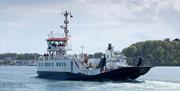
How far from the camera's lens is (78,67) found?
92062 mm

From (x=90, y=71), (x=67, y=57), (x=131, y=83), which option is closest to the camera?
(x=131, y=83)

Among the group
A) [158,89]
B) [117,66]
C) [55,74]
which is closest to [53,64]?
[55,74]

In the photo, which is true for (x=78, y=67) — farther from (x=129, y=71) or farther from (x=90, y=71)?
(x=129, y=71)

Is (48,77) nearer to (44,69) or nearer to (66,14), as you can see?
(44,69)

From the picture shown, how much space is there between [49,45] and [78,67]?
12631mm

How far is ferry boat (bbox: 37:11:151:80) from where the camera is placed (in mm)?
87438

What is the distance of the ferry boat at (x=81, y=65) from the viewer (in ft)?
287

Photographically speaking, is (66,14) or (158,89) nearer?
(158,89)

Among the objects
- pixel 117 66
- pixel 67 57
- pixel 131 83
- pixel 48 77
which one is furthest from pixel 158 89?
pixel 48 77

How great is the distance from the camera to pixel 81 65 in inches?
3642

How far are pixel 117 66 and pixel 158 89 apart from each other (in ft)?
51.1

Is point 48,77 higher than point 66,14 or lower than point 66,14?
lower

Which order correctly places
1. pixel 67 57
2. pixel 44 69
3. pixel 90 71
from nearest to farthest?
pixel 90 71, pixel 67 57, pixel 44 69

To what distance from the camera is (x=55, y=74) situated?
9869cm
